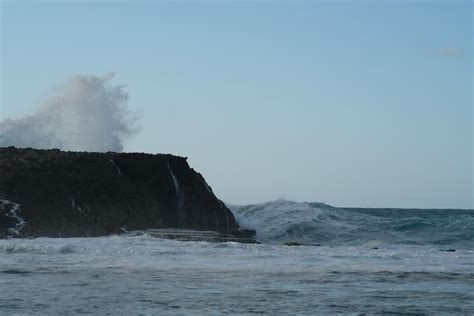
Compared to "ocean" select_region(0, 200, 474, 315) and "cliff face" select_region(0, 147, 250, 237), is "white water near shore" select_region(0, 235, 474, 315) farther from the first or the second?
"cliff face" select_region(0, 147, 250, 237)

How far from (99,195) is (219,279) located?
62.2ft

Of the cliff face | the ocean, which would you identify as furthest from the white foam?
the ocean

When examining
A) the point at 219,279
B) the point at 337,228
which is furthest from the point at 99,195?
the point at 337,228

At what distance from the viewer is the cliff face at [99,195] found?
1406 inches

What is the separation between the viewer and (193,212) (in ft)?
139

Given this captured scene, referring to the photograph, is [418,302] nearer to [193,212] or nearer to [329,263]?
[329,263]

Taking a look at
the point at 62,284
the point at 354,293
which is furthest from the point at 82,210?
the point at 354,293

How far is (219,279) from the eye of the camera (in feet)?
68.3

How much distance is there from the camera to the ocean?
16.3 metres

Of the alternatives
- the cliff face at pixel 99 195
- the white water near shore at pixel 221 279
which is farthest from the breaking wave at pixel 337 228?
the white water near shore at pixel 221 279

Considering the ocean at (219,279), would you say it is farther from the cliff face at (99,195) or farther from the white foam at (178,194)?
the white foam at (178,194)

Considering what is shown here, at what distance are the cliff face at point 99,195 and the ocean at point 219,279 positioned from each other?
3.57 meters

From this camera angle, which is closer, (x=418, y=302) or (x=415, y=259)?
(x=418, y=302)

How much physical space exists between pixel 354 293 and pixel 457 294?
2.58 m
